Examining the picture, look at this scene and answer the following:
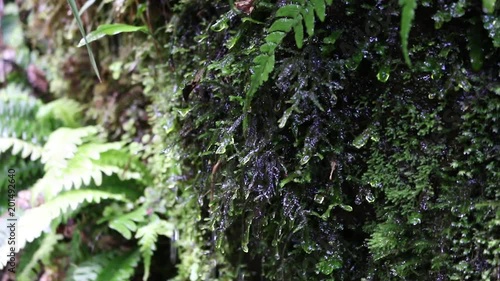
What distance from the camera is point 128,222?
4.74 ft

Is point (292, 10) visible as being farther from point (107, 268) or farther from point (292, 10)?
point (107, 268)

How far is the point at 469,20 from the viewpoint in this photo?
2.77 ft

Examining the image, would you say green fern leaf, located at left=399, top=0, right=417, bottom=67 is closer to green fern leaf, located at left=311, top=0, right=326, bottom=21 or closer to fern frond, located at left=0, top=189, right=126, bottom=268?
green fern leaf, located at left=311, top=0, right=326, bottom=21

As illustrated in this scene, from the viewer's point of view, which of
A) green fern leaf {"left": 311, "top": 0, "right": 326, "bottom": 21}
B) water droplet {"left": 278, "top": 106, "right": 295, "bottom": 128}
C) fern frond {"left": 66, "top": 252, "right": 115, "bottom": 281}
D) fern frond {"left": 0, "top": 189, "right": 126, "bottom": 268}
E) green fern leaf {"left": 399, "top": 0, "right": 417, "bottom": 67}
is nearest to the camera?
green fern leaf {"left": 399, "top": 0, "right": 417, "bottom": 67}

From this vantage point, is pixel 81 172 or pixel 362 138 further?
pixel 81 172

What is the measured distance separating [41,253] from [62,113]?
24.0 inches

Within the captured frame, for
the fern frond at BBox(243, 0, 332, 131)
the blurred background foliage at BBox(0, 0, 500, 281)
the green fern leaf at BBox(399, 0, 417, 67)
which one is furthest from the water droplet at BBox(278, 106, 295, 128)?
the green fern leaf at BBox(399, 0, 417, 67)

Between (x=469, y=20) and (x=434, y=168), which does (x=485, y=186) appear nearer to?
(x=434, y=168)

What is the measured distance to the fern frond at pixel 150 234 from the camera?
1.39m

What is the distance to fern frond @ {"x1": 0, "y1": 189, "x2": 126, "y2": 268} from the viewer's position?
1.34 meters

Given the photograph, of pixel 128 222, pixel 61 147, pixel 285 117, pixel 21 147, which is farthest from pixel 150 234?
pixel 285 117

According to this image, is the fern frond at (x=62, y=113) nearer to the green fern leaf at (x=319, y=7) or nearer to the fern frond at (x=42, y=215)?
the fern frond at (x=42, y=215)

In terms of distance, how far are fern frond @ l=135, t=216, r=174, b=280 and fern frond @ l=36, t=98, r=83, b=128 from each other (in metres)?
0.67

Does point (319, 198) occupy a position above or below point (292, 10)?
below
